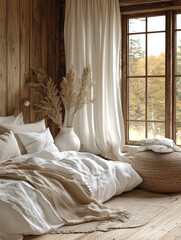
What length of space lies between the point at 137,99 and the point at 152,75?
0.37 meters

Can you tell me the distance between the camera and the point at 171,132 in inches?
202

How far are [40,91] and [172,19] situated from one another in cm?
186

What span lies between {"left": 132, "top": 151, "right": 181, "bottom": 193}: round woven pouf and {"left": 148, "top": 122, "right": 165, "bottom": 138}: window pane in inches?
35.0

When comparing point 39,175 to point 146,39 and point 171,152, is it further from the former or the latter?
point 146,39

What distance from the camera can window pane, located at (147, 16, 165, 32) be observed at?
5161mm

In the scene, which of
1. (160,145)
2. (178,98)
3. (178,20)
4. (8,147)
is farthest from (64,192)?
(178,20)

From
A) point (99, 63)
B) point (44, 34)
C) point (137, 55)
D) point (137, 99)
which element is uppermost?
point (44, 34)

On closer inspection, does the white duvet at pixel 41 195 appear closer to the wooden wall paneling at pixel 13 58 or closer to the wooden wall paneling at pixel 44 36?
the wooden wall paneling at pixel 13 58

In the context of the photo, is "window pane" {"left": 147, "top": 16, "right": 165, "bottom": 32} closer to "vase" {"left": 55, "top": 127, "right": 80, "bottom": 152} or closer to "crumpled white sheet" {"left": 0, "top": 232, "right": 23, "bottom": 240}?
"vase" {"left": 55, "top": 127, "right": 80, "bottom": 152}

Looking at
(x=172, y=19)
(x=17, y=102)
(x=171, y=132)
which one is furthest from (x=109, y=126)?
(x=172, y=19)

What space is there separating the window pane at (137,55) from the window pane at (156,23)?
0.15 m

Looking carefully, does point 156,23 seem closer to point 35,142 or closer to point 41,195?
point 35,142

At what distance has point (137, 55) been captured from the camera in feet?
17.6

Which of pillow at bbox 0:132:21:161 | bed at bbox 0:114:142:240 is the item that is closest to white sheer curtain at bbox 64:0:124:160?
bed at bbox 0:114:142:240
